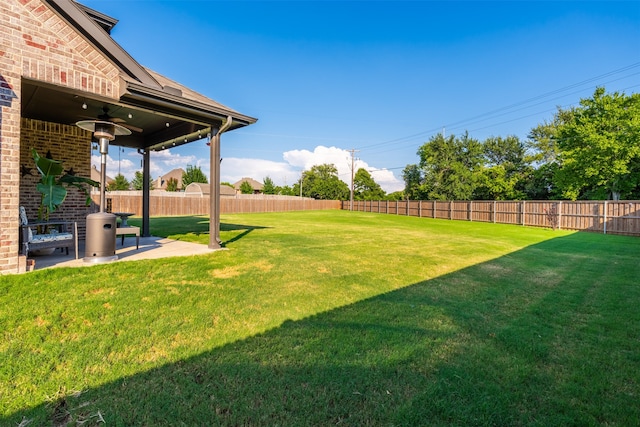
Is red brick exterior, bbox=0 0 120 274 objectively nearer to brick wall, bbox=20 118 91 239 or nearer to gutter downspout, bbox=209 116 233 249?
gutter downspout, bbox=209 116 233 249

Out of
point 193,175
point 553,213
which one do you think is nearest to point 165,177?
point 193,175

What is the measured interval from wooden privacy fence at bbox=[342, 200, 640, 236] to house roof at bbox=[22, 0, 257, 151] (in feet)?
64.5

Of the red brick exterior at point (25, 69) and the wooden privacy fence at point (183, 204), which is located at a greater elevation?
the red brick exterior at point (25, 69)

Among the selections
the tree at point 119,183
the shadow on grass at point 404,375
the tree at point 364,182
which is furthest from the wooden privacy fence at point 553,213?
the tree at point 119,183

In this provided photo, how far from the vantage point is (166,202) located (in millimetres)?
26078

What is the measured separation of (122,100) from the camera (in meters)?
5.55

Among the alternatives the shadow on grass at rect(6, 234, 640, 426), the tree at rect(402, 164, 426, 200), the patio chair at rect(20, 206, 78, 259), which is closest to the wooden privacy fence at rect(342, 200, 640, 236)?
the tree at rect(402, 164, 426, 200)

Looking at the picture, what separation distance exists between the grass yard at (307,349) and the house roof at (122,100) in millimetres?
3015

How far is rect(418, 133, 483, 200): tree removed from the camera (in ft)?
118

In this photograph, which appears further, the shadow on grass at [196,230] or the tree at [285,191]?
the tree at [285,191]

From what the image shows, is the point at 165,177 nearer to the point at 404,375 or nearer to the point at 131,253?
the point at 131,253

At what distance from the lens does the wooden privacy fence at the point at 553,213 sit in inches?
622

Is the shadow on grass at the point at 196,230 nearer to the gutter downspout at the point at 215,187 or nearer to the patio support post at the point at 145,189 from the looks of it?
the patio support post at the point at 145,189

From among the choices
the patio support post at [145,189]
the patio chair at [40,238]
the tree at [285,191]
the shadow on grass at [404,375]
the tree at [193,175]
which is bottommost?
the shadow on grass at [404,375]
